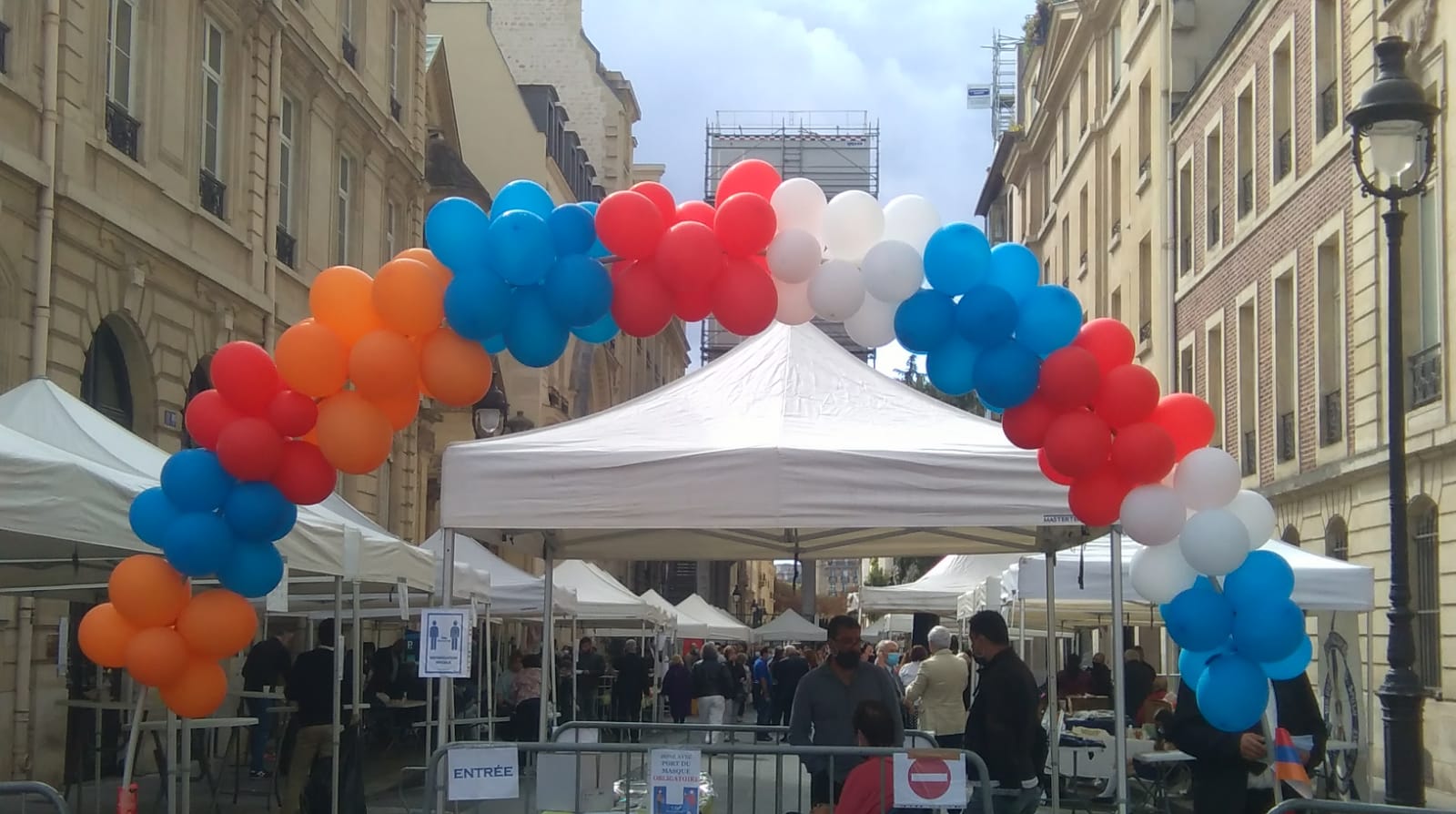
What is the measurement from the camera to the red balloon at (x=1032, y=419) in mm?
6957

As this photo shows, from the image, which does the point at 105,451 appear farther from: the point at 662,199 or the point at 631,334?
the point at 662,199

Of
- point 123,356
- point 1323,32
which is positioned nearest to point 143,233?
point 123,356

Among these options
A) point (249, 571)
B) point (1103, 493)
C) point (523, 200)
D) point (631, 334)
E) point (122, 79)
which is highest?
point (122, 79)

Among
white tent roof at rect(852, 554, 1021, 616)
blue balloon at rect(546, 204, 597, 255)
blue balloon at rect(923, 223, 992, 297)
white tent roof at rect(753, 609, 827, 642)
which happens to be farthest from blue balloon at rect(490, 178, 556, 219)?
white tent roof at rect(753, 609, 827, 642)

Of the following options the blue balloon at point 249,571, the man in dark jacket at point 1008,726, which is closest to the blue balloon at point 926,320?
the man in dark jacket at point 1008,726

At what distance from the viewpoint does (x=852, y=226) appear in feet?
23.6

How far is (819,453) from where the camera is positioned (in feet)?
25.5

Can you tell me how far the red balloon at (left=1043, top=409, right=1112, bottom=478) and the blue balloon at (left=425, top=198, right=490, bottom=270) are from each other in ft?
8.46

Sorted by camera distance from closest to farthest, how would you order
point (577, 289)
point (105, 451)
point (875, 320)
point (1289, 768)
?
point (577, 289) < point (875, 320) < point (1289, 768) < point (105, 451)

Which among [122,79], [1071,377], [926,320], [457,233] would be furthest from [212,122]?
[1071,377]

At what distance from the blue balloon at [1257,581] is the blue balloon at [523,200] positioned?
10.9 ft

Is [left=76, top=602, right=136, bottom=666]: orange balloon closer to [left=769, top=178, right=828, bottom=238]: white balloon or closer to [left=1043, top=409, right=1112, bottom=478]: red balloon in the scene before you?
[left=769, top=178, right=828, bottom=238]: white balloon

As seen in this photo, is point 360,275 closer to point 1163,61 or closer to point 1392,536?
point 1392,536

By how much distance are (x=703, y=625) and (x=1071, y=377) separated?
3025cm
